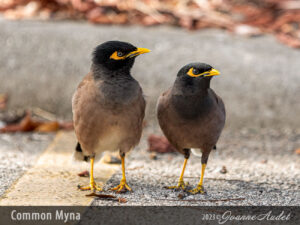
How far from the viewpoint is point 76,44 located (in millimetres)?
6574

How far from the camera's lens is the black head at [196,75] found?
376cm

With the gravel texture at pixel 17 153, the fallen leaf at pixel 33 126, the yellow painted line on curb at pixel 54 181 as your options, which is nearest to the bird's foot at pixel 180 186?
the yellow painted line on curb at pixel 54 181

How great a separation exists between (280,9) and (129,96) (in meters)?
4.80

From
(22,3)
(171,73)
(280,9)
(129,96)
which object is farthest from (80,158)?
(280,9)

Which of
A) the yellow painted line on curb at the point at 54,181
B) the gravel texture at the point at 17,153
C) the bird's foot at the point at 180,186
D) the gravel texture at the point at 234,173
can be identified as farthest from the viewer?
the gravel texture at the point at 17,153

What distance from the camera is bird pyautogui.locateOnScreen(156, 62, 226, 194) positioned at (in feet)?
12.5

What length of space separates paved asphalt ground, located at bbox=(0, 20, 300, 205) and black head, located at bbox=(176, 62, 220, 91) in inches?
36.7

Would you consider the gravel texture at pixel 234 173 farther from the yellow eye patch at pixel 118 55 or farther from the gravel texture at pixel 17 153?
the yellow eye patch at pixel 118 55

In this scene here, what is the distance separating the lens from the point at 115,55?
3783mm

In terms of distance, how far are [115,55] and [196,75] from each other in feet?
1.89

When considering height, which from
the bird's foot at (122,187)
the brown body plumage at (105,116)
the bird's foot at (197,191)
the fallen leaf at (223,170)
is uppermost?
the brown body plumage at (105,116)

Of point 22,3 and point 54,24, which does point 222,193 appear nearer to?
point 54,24

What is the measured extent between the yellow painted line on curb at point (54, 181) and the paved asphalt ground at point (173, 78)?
0.59 feet

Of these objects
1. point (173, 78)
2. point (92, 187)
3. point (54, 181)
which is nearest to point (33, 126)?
point (173, 78)
